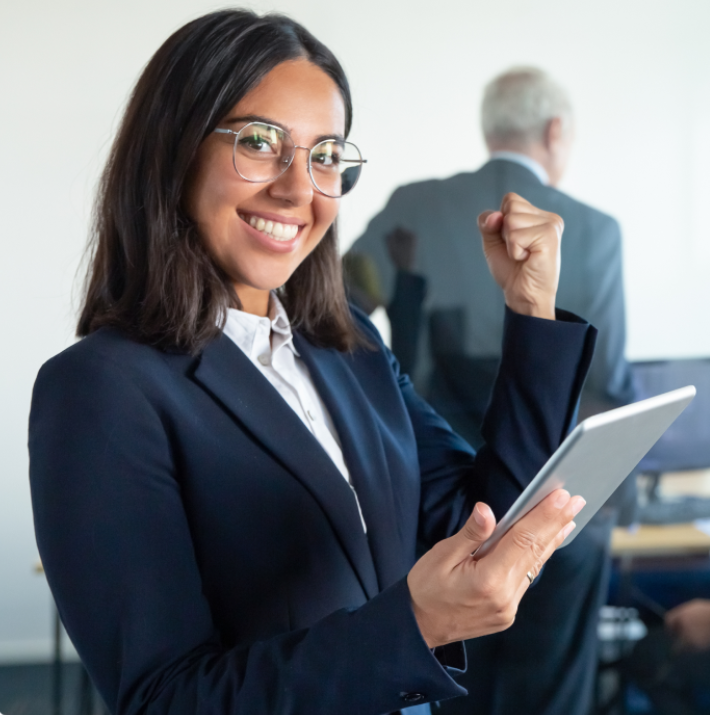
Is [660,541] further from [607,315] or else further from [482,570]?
[482,570]

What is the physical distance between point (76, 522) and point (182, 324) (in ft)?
0.91

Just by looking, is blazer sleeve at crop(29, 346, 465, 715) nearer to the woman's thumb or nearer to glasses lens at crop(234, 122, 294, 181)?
the woman's thumb

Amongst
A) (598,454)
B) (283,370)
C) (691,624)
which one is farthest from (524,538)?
(691,624)

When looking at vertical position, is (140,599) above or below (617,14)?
below

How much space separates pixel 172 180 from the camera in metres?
0.98

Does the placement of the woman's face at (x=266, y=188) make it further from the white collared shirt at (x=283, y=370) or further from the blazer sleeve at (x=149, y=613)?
the blazer sleeve at (x=149, y=613)

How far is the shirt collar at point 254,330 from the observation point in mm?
1060

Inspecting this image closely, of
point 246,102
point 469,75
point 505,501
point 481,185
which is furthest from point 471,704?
point 246,102

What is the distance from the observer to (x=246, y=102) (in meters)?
0.98

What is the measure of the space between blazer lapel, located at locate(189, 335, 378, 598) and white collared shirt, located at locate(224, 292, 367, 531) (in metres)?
0.04

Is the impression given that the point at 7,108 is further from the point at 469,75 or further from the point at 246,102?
the point at 246,102

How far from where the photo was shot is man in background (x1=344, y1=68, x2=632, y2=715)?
2.83 m

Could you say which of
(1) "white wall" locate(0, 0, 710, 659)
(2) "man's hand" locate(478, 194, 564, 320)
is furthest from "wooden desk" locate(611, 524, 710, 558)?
(2) "man's hand" locate(478, 194, 564, 320)

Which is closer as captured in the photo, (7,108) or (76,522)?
(76,522)
